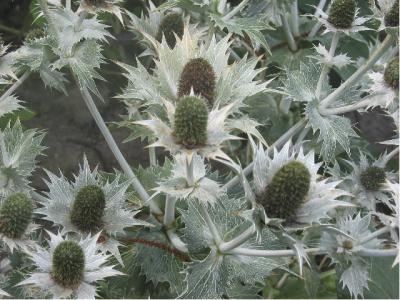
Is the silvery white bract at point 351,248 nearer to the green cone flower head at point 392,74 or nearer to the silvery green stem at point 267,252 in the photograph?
the silvery green stem at point 267,252

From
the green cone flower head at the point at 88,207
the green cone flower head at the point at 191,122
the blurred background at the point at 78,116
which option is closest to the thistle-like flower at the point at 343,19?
the green cone flower head at the point at 191,122

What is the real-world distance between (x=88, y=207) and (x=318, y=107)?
Result: 2.15 ft

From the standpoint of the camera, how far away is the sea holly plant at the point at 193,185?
112cm

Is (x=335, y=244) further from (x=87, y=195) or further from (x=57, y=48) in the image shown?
(x=57, y=48)

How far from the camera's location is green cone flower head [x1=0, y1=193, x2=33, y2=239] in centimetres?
122

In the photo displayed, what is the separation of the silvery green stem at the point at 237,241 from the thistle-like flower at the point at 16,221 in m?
0.42

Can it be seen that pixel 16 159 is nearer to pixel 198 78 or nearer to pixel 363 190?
pixel 198 78

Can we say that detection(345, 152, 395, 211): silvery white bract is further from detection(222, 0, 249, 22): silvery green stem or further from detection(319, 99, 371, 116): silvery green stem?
detection(222, 0, 249, 22): silvery green stem

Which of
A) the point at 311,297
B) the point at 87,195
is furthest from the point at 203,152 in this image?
the point at 311,297

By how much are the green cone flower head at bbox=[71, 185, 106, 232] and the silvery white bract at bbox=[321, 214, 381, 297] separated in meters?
0.50

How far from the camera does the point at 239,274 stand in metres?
1.40

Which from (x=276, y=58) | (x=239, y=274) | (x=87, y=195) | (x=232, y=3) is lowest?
(x=239, y=274)

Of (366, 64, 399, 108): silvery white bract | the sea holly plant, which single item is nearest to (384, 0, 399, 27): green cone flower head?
the sea holly plant

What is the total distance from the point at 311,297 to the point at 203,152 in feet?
3.15
